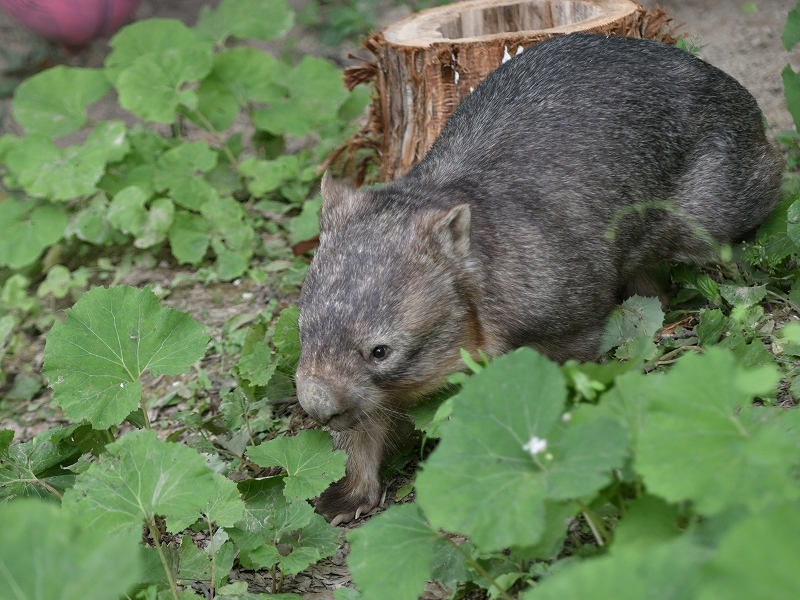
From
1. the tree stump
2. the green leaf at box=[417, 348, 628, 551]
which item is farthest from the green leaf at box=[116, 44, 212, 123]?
the green leaf at box=[417, 348, 628, 551]

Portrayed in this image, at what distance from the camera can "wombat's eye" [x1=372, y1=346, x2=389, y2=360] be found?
3078mm

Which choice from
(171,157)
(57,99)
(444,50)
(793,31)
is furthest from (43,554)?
(57,99)

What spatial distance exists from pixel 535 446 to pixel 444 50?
285 cm

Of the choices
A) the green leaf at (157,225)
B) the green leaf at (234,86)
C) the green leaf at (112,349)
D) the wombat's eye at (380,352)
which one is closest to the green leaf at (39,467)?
the green leaf at (112,349)

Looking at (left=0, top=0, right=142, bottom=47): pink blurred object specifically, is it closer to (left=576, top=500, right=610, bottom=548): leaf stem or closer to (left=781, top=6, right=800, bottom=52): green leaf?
(left=781, top=6, right=800, bottom=52): green leaf

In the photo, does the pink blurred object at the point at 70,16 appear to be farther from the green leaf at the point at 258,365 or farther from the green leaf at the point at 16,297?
the green leaf at the point at 258,365

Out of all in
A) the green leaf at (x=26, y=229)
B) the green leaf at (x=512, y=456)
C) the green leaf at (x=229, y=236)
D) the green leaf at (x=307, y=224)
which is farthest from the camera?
the green leaf at (x=26, y=229)

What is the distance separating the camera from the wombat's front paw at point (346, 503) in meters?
3.39

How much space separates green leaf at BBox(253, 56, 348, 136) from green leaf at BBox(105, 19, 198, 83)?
0.72 meters

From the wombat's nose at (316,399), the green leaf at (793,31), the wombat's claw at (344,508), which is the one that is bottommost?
the wombat's claw at (344,508)

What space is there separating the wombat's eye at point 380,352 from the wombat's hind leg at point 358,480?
40cm

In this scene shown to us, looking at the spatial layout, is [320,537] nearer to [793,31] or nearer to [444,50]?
[444,50]

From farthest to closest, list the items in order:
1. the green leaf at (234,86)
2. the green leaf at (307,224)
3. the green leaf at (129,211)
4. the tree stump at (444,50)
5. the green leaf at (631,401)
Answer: the green leaf at (234,86), the green leaf at (129,211), the green leaf at (307,224), the tree stump at (444,50), the green leaf at (631,401)

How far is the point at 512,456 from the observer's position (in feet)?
6.57
